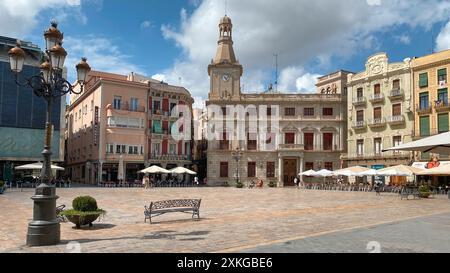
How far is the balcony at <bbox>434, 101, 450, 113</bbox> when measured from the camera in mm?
37969

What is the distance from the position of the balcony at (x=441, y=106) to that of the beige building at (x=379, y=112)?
113 inches

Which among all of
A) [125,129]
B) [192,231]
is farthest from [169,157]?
[192,231]

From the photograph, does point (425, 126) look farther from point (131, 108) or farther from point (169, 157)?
point (131, 108)

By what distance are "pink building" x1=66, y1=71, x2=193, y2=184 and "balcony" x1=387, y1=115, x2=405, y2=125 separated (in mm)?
24455

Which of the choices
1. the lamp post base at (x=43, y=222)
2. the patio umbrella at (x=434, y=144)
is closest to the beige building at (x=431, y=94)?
the patio umbrella at (x=434, y=144)

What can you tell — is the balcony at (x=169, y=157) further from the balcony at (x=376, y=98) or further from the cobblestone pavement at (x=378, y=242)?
the cobblestone pavement at (x=378, y=242)

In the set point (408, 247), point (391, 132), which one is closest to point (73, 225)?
point (408, 247)

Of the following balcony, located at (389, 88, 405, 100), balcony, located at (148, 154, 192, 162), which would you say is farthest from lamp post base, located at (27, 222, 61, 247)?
balcony, located at (389, 88, 405, 100)

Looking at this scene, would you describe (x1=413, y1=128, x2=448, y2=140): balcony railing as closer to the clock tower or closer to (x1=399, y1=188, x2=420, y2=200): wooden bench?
(x1=399, y1=188, x2=420, y2=200): wooden bench

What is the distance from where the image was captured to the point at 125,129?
46688 millimetres

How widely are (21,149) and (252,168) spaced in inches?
1035

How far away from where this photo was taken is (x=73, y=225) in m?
12.3

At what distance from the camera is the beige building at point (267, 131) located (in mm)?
50219
